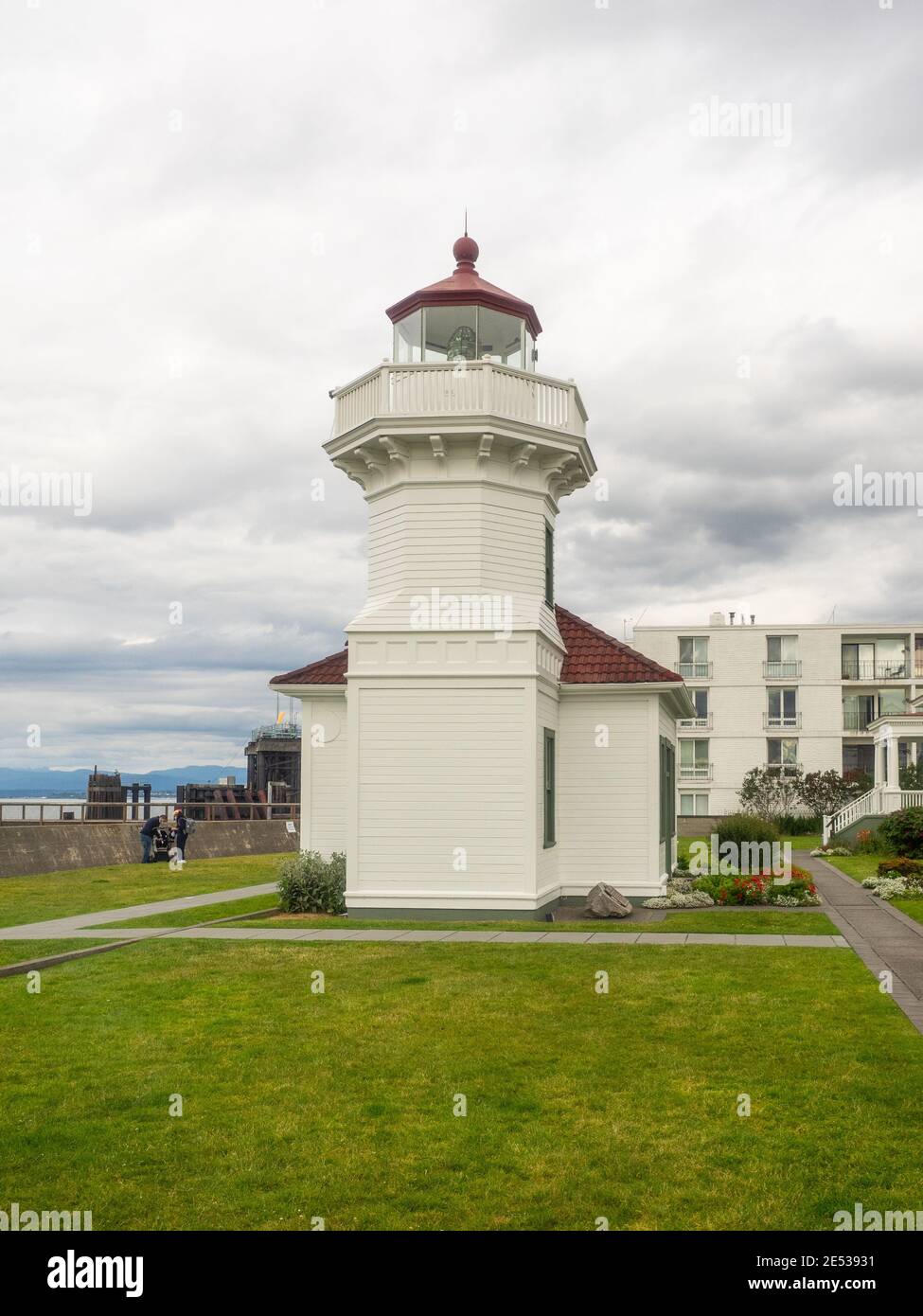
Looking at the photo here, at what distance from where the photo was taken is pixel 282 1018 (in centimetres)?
1055

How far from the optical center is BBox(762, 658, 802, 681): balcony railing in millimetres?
57719

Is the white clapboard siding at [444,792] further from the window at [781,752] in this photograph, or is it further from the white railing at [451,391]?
the window at [781,752]

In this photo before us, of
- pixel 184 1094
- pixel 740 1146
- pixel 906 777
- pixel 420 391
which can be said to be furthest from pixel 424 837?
pixel 906 777

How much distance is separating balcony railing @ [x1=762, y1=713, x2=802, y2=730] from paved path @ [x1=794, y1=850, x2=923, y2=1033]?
32500 millimetres

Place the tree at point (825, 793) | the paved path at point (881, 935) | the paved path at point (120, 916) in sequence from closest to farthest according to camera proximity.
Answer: the paved path at point (881, 935) → the paved path at point (120, 916) → the tree at point (825, 793)

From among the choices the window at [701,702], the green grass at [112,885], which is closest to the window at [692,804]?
the window at [701,702]

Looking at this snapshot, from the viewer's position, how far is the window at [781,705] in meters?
57.8

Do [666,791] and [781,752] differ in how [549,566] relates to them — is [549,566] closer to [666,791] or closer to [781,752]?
[666,791]

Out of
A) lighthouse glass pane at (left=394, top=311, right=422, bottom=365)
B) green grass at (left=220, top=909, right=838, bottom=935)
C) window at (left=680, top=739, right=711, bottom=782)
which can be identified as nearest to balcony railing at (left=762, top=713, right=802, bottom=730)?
window at (left=680, top=739, right=711, bottom=782)

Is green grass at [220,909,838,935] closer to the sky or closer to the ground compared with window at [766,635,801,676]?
closer to the ground

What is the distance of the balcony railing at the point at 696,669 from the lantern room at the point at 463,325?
1542 inches

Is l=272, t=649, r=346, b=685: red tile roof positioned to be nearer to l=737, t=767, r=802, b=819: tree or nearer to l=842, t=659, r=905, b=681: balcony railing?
l=737, t=767, r=802, b=819: tree

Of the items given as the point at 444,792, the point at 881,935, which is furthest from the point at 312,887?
the point at 881,935
